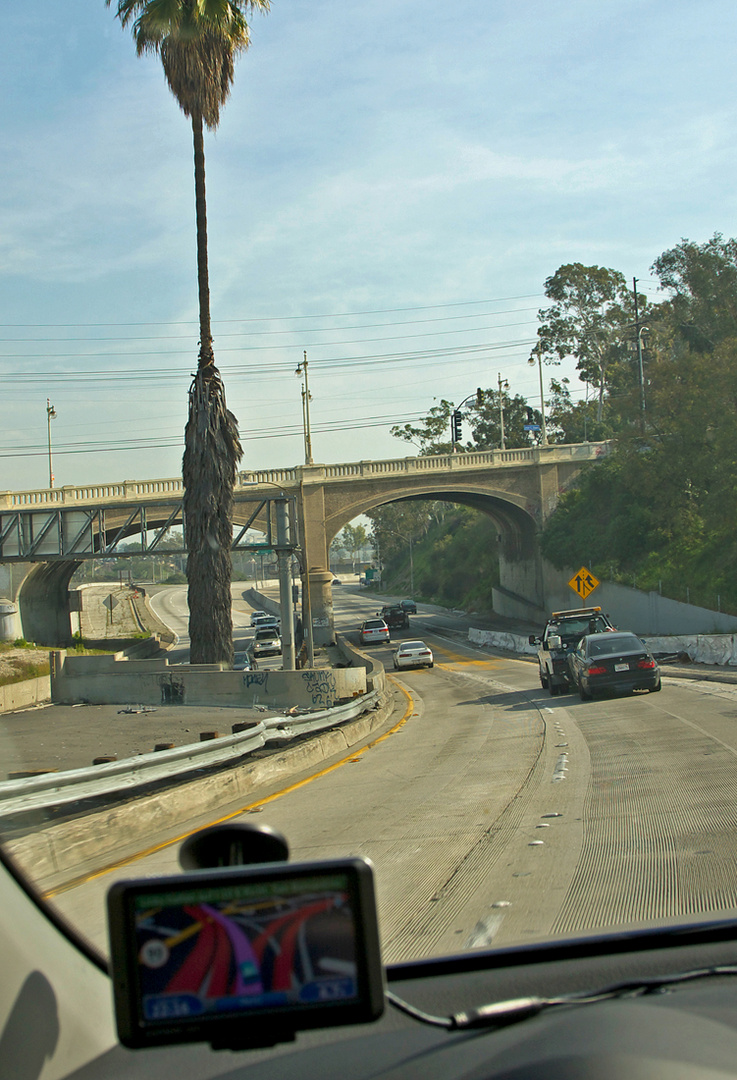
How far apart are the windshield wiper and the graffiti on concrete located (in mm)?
25126

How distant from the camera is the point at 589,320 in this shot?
88.8 m

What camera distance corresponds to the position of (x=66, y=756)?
18.7 meters

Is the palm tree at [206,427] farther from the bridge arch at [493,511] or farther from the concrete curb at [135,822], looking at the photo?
the bridge arch at [493,511]

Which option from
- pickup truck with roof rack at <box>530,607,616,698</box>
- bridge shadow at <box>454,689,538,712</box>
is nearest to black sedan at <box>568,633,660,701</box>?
bridge shadow at <box>454,689,538,712</box>

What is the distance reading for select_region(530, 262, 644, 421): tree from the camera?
87.2m

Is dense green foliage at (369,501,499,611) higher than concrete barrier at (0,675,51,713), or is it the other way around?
dense green foliage at (369,501,499,611)

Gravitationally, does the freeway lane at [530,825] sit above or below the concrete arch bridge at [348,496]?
below

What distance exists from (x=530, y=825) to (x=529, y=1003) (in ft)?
19.1

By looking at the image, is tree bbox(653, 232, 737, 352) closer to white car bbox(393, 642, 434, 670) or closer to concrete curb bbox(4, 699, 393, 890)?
white car bbox(393, 642, 434, 670)

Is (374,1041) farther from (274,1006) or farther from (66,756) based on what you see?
(66,756)

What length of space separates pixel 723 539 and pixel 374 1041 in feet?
152

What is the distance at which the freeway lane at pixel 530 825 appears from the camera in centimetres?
516

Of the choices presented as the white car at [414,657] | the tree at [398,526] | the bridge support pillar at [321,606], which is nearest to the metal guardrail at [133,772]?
the white car at [414,657]

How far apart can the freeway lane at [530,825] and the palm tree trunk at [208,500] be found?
14.7 metres
